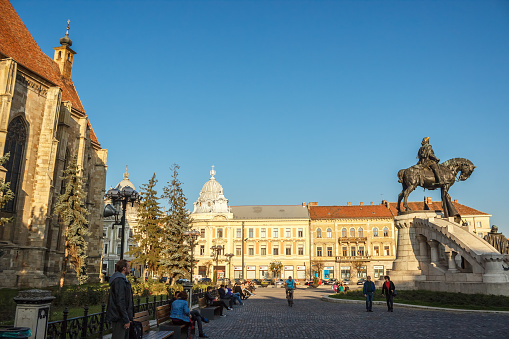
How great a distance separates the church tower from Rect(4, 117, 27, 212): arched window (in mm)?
19139

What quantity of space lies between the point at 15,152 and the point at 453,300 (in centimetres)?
2464

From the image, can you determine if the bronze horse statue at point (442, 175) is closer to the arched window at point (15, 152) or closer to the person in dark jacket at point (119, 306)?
the person in dark jacket at point (119, 306)

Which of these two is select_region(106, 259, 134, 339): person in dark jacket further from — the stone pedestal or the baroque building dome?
the baroque building dome

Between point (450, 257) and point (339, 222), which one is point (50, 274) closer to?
point (450, 257)

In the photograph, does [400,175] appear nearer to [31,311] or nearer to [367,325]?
[367,325]

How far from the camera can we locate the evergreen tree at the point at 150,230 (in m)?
33.5

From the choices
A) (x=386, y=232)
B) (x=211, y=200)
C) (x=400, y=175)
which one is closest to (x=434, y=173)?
(x=400, y=175)

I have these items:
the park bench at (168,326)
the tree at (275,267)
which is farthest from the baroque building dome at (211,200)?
the park bench at (168,326)

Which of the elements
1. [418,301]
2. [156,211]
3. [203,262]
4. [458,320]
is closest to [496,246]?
[418,301]

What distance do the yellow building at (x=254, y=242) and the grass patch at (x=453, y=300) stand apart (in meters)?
45.0

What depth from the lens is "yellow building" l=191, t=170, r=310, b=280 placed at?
215 feet

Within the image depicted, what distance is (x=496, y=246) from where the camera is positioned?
19938mm

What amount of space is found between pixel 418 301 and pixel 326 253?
47912mm

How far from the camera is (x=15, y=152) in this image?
2411cm
